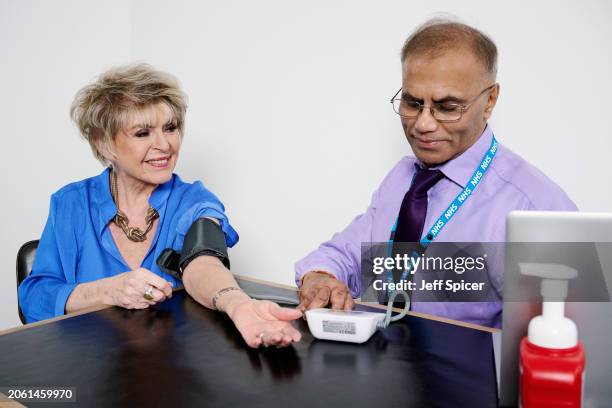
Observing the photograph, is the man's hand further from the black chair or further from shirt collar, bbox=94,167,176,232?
the black chair

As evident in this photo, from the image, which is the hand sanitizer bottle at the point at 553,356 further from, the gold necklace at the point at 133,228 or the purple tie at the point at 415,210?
the gold necklace at the point at 133,228

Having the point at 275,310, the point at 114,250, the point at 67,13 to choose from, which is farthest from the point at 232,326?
the point at 67,13

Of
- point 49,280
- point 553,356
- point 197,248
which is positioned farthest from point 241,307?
point 49,280

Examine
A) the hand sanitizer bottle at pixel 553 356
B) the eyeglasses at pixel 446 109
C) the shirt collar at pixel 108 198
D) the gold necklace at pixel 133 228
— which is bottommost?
the hand sanitizer bottle at pixel 553 356

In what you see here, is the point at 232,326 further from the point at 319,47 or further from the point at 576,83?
the point at 319,47

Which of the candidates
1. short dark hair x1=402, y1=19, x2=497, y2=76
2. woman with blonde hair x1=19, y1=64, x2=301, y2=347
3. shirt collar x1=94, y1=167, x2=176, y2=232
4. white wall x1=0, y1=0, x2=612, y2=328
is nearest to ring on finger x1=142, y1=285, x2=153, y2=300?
woman with blonde hair x1=19, y1=64, x2=301, y2=347

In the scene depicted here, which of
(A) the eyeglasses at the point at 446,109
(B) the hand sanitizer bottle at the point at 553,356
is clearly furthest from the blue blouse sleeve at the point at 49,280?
(B) the hand sanitizer bottle at the point at 553,356

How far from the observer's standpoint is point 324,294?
1.30m

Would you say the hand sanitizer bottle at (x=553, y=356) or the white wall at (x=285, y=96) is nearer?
the hand sanitizer bottle at (x=553, y=356)

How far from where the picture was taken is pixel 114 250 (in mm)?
1820

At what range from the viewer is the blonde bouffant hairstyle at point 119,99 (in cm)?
187

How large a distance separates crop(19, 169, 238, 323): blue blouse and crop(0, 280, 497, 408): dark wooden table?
22.1 inches

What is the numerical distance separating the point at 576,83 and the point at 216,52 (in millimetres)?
1680

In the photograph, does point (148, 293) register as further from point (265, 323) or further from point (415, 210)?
point (415, 210)
